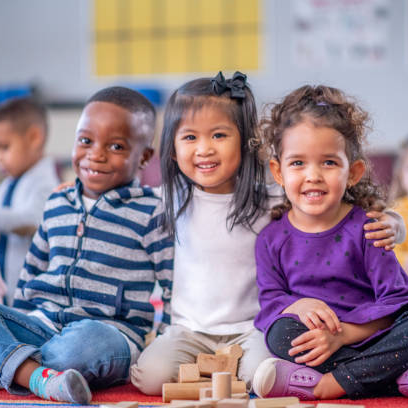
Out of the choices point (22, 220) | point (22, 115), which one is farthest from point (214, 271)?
point (22, 115)

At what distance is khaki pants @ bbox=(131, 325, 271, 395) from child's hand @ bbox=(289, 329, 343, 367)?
0.32 ft

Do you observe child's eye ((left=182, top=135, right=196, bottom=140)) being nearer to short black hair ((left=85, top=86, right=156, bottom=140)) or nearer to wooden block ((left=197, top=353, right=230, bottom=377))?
short black hair ((left=85, top=86, right=156, bottom=140))

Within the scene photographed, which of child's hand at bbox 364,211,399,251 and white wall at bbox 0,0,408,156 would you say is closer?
child's hand at bbox 364,211,399,251

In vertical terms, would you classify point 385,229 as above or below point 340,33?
below

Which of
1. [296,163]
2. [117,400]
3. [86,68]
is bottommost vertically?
[117,400]

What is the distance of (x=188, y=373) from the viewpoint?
3.75ft

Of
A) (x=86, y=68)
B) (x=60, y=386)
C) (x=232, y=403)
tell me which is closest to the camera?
(x=232, y=403)

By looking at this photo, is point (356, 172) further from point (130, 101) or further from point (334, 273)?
point (130, 101)

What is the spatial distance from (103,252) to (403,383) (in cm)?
66

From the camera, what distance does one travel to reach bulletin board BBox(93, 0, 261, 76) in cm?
369

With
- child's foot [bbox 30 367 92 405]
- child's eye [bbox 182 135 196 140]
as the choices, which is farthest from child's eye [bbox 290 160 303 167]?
child's foot [bbox 30 367 92 405]

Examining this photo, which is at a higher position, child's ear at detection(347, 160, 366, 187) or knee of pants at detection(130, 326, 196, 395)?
child's ear at detection(347, 160, 366, 187)

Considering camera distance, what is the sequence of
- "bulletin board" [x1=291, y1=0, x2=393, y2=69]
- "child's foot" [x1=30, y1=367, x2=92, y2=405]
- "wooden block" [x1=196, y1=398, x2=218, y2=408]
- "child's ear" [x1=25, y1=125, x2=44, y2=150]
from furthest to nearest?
"bulletin board" [x1=291, y1=0, x2=393, y2=69] → "child's ear" [x1=25, y1=125, x2=44, y2=150] → "child's foot" [x1=30, y1=367, x2=92, y2=405] → "wooden block" [x1=196, y1=398, x2=218, y2=408]

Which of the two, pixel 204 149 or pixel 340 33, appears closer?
pixel 204 149
